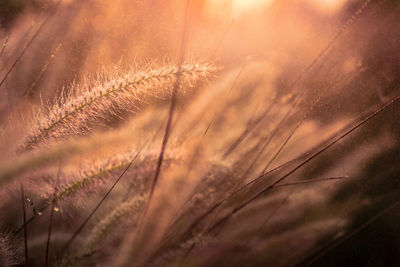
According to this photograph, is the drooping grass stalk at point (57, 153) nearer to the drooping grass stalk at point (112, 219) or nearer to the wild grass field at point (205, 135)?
the wild grass field at point (205, 135)

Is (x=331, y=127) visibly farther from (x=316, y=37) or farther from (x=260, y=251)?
(x=260, y=251)

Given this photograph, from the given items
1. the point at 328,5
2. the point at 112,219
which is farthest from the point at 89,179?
the point at 328,5

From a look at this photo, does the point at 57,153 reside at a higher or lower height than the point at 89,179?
higher

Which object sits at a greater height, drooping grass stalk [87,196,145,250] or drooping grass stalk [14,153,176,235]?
drooping grass stalk [14,153,176,235]

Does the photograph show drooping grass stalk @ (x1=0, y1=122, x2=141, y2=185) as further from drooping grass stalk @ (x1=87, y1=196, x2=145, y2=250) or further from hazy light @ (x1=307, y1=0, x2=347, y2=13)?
hazy light @ (x1=307, y1=0, x2=347, y2=13)

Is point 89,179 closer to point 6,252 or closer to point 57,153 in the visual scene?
point 57,153

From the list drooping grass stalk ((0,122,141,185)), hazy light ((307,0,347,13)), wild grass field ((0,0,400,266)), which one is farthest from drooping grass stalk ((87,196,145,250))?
hazy light ((307,0,347,13))

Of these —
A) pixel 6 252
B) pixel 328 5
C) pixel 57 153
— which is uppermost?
pixel 328 5

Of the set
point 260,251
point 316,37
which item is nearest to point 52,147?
point 260,251
